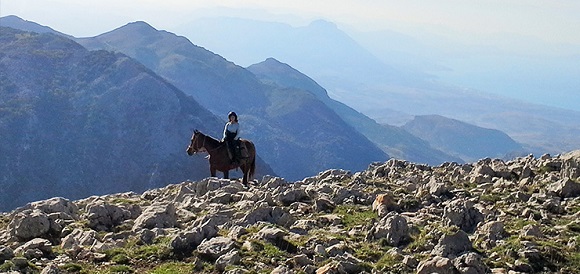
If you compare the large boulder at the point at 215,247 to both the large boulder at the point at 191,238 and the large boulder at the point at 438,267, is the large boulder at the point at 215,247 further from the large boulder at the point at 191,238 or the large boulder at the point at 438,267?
the large boulder at the point at 438,267

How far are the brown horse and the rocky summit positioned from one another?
9.22m

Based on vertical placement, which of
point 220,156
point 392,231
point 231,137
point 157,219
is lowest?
point 157,219

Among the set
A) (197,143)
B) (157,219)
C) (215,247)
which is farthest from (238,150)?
(215,247)

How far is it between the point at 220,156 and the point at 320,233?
18303mm

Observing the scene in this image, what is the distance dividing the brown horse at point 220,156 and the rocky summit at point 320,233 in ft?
30.2

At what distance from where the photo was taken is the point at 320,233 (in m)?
18.0

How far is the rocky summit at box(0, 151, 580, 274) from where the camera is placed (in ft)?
48.3

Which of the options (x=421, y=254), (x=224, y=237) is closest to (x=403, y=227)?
(x=421, y=254)

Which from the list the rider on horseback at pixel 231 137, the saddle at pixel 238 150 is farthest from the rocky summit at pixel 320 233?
the saddle at pixel 238 150

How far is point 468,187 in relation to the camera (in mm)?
26125

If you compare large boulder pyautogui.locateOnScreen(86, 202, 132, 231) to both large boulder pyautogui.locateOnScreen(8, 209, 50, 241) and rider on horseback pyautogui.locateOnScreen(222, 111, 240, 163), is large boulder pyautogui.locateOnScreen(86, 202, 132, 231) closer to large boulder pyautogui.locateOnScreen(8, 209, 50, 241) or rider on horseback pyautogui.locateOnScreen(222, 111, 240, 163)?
large boulder pyautogui.locateOnScreen(8, 209, 50, 241)

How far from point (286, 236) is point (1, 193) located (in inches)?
6290

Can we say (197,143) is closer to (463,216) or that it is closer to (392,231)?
(463,216)

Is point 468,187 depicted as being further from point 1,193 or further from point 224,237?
point 1,193
